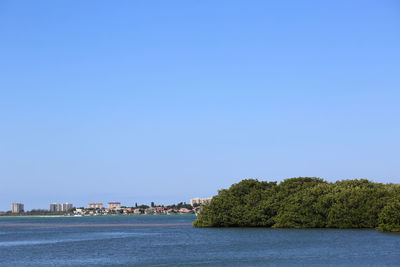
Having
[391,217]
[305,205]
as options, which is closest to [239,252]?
[391,217]

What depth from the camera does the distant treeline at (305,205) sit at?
77.9 meters

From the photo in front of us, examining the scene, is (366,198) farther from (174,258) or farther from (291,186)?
(174,258)

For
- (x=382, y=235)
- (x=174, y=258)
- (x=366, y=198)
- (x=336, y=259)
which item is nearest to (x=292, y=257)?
(x=336, y=259)

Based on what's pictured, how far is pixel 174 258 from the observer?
175ft

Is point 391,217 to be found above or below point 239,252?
above

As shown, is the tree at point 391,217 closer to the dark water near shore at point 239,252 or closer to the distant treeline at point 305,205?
the distant treeline at point 305,205

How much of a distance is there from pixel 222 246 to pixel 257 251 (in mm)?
7285

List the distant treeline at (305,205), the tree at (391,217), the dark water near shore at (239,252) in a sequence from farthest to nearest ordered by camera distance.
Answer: the distant treeline at (305,205) < the tree at (391,217) < the dark water near shore at (239,252)

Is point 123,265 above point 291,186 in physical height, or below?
below

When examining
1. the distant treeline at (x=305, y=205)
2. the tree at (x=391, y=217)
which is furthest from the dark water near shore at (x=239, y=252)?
the distant treeline at (x=305, y=205)

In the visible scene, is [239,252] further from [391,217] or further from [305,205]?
[305,205]

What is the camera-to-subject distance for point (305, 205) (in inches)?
3287

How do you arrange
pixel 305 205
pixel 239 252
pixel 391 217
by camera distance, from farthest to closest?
pixel 305 205 < pixel 391 217 < pixel 239 252

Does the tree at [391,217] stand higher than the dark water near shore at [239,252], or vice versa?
the tree at [391,217]
